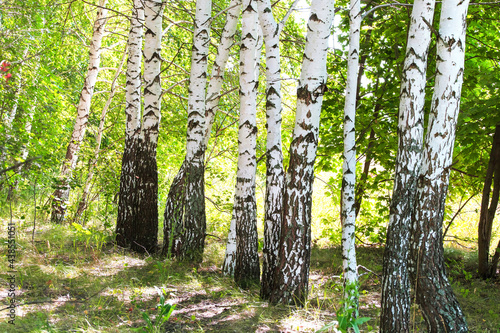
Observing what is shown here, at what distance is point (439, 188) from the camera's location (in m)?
3.52

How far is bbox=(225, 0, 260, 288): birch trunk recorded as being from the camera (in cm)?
496

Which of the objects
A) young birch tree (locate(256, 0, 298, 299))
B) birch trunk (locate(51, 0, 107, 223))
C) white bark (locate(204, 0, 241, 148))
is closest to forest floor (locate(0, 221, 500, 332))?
young birch tree (locate(256, 0, 298, 299))

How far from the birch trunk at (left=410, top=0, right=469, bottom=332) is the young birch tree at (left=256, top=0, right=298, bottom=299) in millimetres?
1584

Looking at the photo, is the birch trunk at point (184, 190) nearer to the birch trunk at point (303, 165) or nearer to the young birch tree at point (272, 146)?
the young birch tree at point (272, 146)

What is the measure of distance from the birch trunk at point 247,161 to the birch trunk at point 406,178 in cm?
202

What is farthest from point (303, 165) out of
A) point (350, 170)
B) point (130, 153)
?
point (130, 153)

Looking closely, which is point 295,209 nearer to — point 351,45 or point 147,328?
point 147,328

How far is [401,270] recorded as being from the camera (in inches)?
136

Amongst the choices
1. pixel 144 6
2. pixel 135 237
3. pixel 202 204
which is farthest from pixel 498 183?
pixel 144 6

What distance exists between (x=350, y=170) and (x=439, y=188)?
1.21 metres

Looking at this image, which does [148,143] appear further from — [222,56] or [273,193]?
[273,193]

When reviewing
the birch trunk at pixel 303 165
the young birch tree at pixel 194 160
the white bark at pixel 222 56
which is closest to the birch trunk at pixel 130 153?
the young birch tree at pixel 194 160

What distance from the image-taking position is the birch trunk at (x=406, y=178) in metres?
3.44

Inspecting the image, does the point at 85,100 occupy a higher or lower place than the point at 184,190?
higher
